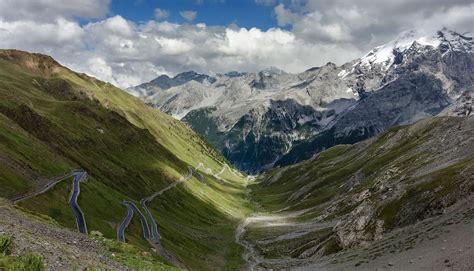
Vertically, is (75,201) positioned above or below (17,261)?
above

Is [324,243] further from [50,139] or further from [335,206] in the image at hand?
[50,139]

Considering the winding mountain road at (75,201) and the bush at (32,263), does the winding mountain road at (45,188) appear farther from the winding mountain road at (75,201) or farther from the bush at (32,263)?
the bush at (32,263)

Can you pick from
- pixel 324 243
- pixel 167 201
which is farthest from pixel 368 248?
pixel 167 201

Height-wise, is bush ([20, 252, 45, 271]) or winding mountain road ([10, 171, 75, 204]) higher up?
winding mountain road ([10, 171, 75, 204])

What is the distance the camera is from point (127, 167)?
198875 mm

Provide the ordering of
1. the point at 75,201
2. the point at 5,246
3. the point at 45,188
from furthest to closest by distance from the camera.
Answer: the point at 75,201
the point at 45,188
the point at 5,246

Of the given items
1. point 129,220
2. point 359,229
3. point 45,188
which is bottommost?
point 359,229

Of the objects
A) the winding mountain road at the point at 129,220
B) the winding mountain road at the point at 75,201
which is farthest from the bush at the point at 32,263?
the winding mountain road at the point at 129,220

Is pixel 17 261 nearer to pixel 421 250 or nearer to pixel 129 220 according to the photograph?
pixel 421 250

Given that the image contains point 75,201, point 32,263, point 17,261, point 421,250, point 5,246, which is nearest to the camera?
point 32,263

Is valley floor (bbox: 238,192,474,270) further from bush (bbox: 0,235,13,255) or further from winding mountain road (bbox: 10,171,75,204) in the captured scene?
winding mountain road (bbox: 10,171,75,204)

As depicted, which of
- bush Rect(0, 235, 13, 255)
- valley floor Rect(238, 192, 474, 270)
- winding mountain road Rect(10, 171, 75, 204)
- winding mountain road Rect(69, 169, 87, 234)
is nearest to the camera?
bush Rect(0, 235, 13, 255)

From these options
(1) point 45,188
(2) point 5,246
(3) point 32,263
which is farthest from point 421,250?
(1) point 45,188

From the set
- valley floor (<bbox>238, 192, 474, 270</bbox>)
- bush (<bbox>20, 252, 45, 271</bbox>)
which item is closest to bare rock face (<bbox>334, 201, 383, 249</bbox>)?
valley floor (<bbox>238, 192, 474, 270</bbox>)
